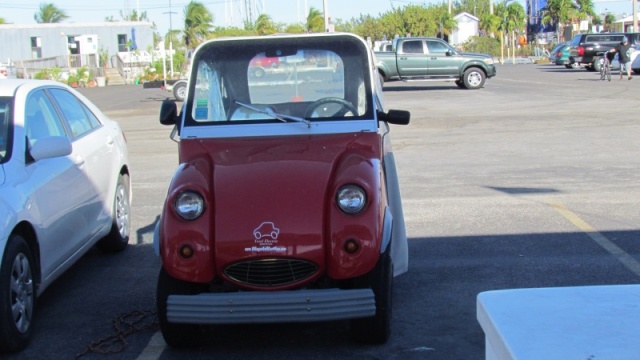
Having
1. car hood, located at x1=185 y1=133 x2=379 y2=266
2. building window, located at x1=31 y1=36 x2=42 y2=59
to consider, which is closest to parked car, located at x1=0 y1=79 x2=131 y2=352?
car hood, located at x1=185 y1=133 x2=379 y2=266

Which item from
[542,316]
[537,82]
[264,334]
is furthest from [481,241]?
[537,82]

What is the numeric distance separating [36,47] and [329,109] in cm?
6453

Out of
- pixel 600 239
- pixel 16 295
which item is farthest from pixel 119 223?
pixel 600 239

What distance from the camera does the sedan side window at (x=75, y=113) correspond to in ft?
22.3

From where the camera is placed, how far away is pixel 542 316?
1.82m

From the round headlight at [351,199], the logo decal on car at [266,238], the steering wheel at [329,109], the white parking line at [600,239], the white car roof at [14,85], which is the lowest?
the white parking line at [600,239]

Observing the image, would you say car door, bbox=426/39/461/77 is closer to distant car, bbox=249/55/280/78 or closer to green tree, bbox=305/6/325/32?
distant car, bbox=249/55/280/78

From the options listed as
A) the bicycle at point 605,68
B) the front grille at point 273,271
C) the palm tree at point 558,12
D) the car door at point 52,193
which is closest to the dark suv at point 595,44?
the bicycle at point 605,68

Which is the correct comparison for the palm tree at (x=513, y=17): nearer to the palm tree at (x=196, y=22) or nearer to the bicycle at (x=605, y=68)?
the palm tree at (x=196, y=22)

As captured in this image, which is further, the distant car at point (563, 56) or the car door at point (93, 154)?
the distant car at point (563, 56)

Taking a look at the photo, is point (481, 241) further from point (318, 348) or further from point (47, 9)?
point (47, 9)

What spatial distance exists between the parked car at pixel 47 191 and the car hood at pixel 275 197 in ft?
3.94

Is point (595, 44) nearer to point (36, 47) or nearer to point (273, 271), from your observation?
point (273, 271)

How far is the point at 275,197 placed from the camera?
16.1ft
